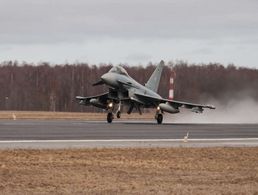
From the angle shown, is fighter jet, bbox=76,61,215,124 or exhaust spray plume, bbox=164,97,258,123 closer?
fighter jet, bbox=76,61,215,124

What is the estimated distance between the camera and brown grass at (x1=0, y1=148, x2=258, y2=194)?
505 inches

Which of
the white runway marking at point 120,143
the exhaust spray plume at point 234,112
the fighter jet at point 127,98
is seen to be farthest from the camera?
the exhaust spray plume at point 234,112

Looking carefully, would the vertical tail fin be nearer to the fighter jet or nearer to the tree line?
the fighter jet

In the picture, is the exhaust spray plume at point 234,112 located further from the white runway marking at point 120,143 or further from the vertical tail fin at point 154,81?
the white runway marking at point 120,143

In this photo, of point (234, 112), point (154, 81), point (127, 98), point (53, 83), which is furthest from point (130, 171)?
point (53, 83)

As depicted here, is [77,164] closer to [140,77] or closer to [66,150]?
[66,150]

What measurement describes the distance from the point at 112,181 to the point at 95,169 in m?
2.20

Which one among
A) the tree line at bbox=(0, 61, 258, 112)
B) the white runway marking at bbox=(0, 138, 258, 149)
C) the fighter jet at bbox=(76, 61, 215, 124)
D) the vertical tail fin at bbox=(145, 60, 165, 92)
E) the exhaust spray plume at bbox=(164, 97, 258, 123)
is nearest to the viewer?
the white runway marking at bbox=(0, 138, 258, 149)

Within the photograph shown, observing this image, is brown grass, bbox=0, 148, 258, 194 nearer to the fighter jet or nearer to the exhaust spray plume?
the fighter jet

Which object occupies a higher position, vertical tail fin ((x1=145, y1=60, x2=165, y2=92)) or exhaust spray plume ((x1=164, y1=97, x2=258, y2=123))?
vertical tail fin ((x1=145, y1=60, x2=165, y2=92))

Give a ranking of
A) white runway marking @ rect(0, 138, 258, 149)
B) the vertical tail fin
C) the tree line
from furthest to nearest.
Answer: the tree line, the vertical tail fin, white runway marking @ rect(0, 138, 258, 149)

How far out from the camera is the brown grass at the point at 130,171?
42.1ft

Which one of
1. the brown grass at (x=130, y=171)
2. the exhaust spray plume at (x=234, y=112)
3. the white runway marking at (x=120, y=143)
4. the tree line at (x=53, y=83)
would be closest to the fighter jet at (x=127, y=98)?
the exhaust spray plume at (x=234, y=112)

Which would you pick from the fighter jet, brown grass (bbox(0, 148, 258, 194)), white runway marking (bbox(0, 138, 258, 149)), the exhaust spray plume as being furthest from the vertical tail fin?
brown grass (bbox(0, 148, 258, 194))
